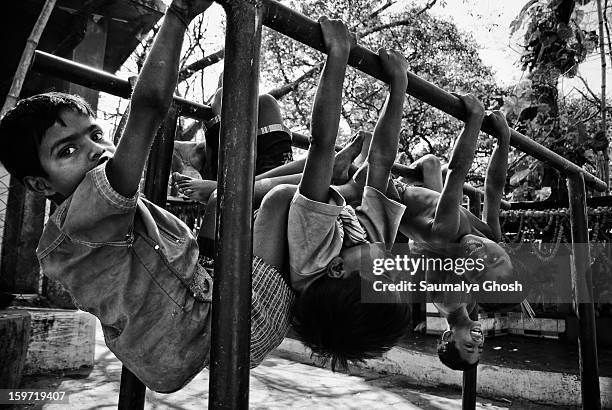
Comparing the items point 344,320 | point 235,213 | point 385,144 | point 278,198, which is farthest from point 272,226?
point 385,144

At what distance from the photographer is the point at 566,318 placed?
23.3 ft

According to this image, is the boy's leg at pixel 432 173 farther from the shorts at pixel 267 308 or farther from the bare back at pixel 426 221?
the shorts at pixel 267 308

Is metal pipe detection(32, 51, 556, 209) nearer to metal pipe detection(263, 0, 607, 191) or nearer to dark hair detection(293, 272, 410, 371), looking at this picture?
metal pipe detection(263, 0, 607, 191)

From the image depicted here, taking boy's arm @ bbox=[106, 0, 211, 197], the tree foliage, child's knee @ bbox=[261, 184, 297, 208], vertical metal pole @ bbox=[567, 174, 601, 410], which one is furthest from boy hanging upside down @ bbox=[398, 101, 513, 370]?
the tree foliage

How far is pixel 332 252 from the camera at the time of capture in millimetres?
1519

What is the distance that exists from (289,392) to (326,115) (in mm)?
3522

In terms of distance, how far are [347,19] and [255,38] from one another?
33.4 ft

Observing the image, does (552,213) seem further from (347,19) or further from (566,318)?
(347,19)

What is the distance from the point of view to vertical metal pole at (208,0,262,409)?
3.06 ft

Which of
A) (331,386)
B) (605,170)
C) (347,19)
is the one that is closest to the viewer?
(331,386)

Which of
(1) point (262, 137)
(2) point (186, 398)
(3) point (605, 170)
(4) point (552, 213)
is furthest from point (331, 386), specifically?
(3) point (605, 170)

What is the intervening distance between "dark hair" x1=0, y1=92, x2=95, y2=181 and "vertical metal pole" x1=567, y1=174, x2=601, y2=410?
2721 millimetres

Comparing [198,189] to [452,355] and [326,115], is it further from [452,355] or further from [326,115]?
[452,355]

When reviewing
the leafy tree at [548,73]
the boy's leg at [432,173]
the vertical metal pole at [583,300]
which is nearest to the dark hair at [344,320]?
the boy's leg at [432,173]
